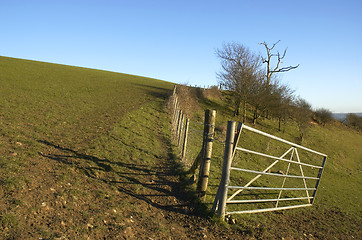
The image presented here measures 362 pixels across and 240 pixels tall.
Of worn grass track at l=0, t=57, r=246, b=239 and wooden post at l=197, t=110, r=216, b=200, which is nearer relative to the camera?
worn grass track at l=0, t=57, r=246, b=239

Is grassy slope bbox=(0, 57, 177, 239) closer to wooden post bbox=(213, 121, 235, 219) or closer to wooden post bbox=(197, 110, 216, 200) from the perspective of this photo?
wooden post bbox=(197, 110, 216, 200)

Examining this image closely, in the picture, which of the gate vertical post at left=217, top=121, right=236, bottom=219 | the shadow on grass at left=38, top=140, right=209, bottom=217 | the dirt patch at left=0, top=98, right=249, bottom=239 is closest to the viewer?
the dirt patch at left=0, top=98, right=249, bottom=239

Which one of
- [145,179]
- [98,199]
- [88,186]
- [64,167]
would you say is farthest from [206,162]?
[64,167]

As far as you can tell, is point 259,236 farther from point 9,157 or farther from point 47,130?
point 47,130

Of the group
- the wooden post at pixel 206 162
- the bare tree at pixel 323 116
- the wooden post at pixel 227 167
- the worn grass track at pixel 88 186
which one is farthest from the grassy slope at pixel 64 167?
the bare tree at pixel 323 116

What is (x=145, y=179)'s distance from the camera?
6.79m

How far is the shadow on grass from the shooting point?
5.59m

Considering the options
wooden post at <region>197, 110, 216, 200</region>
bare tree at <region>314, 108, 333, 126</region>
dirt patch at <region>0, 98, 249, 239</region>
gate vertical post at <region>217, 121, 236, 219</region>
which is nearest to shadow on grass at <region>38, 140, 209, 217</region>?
dirt patch at <region>0, 98, 249, 239</region>

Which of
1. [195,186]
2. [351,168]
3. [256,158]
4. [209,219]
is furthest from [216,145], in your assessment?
[351,168]

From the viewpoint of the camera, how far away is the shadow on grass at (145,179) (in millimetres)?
5594

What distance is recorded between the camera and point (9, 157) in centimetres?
593

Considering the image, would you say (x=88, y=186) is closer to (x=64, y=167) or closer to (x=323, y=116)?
(x=64, y=167)

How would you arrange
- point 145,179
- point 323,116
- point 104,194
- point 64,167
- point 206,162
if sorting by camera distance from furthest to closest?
point 323,116 → point 145,179 → point 64,167 → point 206,162 → point 104,194

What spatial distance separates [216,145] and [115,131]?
7552mm
